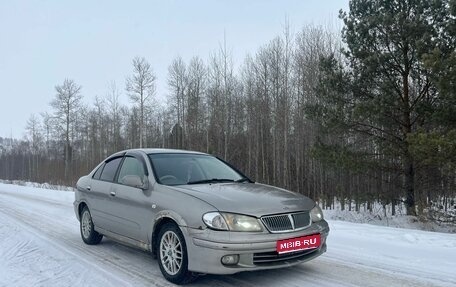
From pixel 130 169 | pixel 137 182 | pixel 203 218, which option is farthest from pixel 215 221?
pixel 130 169

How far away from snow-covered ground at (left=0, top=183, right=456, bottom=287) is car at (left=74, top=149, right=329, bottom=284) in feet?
1.09

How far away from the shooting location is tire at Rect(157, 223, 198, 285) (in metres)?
4.40

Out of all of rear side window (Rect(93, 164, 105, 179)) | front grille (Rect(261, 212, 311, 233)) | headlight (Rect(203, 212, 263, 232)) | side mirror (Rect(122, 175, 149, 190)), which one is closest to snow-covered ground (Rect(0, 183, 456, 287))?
front grille (Rect(261, 212, 311, 233))

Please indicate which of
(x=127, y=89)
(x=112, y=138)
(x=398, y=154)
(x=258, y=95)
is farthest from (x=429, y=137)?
(x=112, y=138)

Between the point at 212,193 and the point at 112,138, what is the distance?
1991 inches

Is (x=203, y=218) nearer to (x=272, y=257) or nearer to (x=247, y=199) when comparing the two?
(x=247, y=199)

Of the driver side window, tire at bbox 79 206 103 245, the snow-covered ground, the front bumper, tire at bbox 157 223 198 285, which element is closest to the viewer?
the front bumper

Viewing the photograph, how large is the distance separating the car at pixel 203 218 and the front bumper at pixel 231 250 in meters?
0.01

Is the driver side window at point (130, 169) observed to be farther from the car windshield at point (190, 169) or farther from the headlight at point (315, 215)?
the headlight at point (315, 215)

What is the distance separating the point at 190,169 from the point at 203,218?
1.50 m

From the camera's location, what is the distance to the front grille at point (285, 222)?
4238 millimetres

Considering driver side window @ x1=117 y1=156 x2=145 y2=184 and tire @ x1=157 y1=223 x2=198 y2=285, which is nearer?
tire @ x1=157 y1=223 x2=198 y2=285

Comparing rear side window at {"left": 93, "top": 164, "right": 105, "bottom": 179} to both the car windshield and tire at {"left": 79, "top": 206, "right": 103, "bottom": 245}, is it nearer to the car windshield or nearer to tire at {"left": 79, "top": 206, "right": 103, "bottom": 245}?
tire at {"left": 79, "top": 206, "right": 103, "bottom": 245}

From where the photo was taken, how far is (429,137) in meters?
11.7
